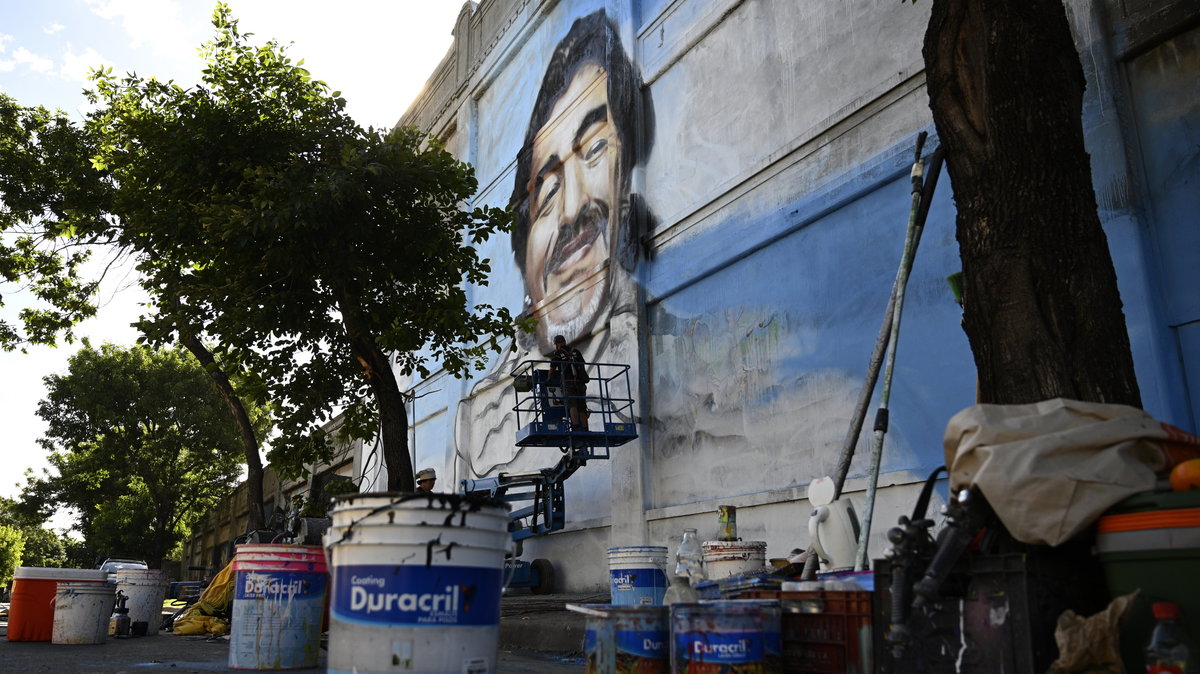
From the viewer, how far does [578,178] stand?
14.3 meters

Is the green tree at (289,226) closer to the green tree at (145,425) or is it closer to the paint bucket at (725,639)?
the paint bucket at (725,639)

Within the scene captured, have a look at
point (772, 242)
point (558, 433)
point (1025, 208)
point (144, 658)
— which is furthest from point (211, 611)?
point (1025, 208)

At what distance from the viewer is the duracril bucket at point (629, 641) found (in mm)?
4207

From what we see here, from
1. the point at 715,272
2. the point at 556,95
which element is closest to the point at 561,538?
the point at 715,272

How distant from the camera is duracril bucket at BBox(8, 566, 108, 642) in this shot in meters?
8.58

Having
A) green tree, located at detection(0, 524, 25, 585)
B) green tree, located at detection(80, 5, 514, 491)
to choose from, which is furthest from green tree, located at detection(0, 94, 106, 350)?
green tree, located at detection(0, 524, 25, 585)

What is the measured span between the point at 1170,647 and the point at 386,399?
9125 millimetres

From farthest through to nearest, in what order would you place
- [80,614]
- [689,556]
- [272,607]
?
[80,614]
[689,556]
[272,607]

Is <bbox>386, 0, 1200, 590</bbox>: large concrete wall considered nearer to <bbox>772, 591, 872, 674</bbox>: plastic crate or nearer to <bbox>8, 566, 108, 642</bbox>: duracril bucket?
<bbox>772, 591, 872, 674</bbox>: plastic crate

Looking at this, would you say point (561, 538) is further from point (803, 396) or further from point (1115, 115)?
point (1115, 115)

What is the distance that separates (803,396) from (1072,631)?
5.96m

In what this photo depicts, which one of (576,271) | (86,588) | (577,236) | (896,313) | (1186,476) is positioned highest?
(577,236)

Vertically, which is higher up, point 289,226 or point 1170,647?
point 289,226

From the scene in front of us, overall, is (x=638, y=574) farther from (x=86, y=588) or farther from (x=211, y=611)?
(x=211, y=611)
